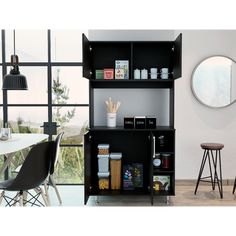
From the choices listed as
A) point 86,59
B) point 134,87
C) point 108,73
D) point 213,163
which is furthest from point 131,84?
point 213,163

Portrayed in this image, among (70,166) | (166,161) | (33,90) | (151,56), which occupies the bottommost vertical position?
(70,166)

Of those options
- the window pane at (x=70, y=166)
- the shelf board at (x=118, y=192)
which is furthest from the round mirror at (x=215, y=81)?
the window pane at (x=70, y=166)

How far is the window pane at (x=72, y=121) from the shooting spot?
5105 millimetres

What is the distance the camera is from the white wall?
15.6 feet

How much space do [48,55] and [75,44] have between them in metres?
0.46

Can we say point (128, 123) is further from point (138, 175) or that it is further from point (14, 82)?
point (14, 82)

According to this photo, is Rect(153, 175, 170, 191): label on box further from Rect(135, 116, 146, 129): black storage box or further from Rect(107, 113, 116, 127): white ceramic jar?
Rect(107, 113, 116, 127): white ceramic jar

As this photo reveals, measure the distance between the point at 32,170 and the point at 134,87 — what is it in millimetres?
1901

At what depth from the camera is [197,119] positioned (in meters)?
4.83

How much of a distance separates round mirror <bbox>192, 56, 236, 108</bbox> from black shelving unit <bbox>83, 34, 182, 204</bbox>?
0.69 meters

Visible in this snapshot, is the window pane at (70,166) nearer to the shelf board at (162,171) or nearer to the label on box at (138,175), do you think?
the label on box at (138,175)

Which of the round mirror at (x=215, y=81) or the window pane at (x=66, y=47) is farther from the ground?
the window pane at (x=66, y=47)

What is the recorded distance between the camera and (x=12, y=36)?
4.98 metres
